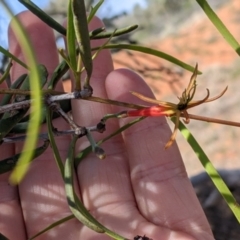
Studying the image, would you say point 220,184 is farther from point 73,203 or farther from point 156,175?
point 156,175

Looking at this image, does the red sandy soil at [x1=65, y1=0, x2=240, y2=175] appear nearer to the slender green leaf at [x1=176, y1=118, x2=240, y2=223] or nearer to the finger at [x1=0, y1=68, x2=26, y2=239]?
the finger at [x1=0, y1=68, x2=26, y2=239]

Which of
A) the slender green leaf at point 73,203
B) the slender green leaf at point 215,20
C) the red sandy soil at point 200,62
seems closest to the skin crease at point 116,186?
the slender green leaf at point 73,203

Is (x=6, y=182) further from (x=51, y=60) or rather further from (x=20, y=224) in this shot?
(x=51, y=60)

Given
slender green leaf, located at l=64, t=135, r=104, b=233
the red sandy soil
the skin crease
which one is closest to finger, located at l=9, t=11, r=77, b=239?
the skin crease

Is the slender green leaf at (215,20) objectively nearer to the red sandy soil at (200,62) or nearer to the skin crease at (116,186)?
the skin crease at (116,186)

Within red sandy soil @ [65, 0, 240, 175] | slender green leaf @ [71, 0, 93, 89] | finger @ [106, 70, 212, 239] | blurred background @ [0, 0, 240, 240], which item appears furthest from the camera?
red sandy soil @ [65, 0, 240, 175]
